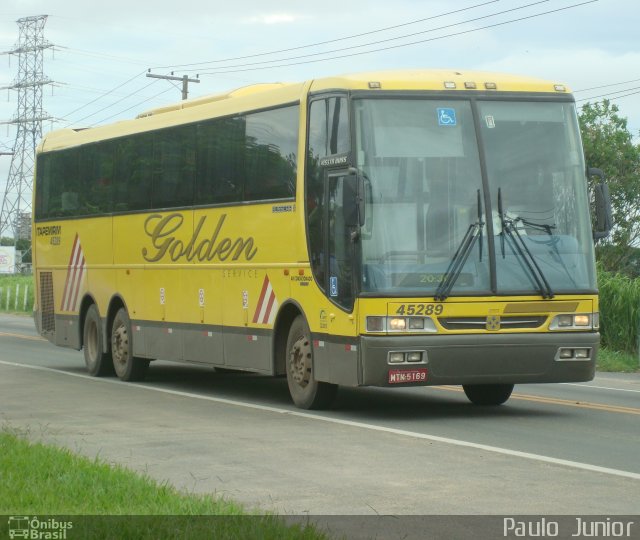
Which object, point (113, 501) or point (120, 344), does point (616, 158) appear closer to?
point (120, 344)

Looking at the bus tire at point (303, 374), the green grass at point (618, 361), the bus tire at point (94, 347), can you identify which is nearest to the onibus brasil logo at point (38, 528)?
the bus tire at point (303, 374)

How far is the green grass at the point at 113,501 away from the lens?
314 inches

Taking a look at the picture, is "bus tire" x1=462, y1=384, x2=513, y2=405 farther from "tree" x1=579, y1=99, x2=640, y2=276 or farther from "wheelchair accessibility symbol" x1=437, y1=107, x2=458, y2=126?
"tree" x1=579, y1=99, x2=640, y2=276

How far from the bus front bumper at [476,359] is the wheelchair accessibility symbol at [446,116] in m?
2.24

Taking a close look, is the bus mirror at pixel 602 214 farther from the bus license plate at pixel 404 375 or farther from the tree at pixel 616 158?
the tree at pixel 616 158

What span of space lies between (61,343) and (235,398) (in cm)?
678

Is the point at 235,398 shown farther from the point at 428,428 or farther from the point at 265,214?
the point at 428,428

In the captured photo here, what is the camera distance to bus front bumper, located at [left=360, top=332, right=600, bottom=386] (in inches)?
578

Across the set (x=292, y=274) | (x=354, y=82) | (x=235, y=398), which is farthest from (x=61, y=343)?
(x=354, y=82)

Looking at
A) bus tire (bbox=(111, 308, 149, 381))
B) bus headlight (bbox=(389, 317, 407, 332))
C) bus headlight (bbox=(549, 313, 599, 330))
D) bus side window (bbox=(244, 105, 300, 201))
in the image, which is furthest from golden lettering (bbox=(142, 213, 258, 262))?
bus headlight (bbox=(549, 313, 599, 330))

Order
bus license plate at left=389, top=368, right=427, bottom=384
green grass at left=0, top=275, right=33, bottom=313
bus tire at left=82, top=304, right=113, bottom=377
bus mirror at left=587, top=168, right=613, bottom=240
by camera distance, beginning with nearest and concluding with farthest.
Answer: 1. bus license plate at left=389, top=368, right=427, bottom=384
2. bus mirror at left=587, top=168, right=613, bottom=240
3. bus tire at left=82, top=304, right=113, bottom=377
4. green grass at left=0, top=275, right=33, bottom=313

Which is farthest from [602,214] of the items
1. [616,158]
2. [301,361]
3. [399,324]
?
Answer: [616,158]

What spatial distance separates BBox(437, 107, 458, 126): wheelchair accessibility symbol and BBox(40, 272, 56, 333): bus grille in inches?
432

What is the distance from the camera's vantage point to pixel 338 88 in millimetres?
15477
